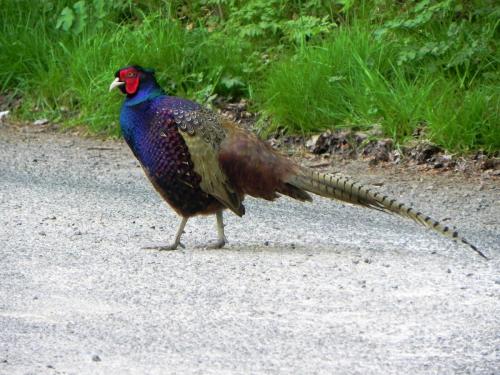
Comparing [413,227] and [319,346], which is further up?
[319,346]

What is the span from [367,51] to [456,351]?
566 centimetres

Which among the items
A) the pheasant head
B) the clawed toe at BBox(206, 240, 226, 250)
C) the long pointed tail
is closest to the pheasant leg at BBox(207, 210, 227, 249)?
the clawed toe at BBox(206, 240, 226, 250)

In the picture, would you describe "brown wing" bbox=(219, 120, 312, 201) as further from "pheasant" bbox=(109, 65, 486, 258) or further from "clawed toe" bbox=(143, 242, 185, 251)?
"clawed toe" bbox=(143, 242, 185, 251)

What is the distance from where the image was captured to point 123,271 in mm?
6332

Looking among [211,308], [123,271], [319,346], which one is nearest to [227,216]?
[123,271]

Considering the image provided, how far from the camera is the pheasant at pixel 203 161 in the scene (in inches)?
262

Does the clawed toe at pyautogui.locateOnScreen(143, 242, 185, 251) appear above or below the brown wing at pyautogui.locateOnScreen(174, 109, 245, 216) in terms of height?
below

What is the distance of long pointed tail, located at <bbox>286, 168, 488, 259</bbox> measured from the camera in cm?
640

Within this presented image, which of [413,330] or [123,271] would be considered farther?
[123,271]

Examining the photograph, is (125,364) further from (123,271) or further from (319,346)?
(123,271)

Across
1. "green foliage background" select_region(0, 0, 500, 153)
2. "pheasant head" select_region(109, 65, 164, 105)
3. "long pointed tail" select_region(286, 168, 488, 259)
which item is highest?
"pheasant head" select_region(109, 65, 164, 105)

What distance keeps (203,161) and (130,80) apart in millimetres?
613

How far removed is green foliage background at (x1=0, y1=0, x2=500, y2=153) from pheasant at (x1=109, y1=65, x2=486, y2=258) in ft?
10.1

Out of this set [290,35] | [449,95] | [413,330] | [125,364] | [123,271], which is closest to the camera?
[125,364]
